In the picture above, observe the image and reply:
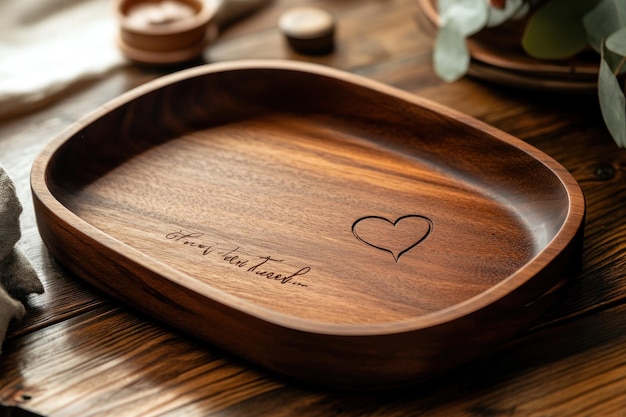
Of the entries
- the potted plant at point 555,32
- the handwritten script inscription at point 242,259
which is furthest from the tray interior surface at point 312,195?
the potted plant at point 555,32

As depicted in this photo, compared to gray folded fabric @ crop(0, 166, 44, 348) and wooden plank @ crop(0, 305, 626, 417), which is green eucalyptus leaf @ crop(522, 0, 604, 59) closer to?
wooden plank @ crop(0, 305, 626, 417)

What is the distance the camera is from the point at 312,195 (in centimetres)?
94

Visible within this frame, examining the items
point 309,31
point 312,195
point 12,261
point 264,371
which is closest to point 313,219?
point 312,195

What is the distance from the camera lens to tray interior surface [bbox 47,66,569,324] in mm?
823

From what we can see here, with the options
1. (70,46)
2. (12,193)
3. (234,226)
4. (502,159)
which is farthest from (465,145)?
(70,46)

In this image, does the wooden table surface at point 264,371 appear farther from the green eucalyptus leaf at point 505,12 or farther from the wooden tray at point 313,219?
the green eucalyptus leaf at point 505,12

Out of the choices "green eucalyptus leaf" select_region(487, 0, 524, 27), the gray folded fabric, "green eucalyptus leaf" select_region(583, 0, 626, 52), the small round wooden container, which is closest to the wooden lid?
Result: the small round wooden container

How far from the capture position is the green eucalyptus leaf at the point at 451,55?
108 cm

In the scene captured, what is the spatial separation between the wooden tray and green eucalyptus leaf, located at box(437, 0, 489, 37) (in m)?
0.14

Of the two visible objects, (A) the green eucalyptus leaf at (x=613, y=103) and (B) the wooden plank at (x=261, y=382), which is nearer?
(B) the wooden plank at (x=261, y=382)

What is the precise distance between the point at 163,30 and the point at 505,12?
0.46m

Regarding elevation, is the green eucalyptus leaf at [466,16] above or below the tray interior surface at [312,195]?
above

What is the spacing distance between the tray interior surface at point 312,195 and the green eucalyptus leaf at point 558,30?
0.17 m

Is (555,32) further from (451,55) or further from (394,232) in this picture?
(394,232)
